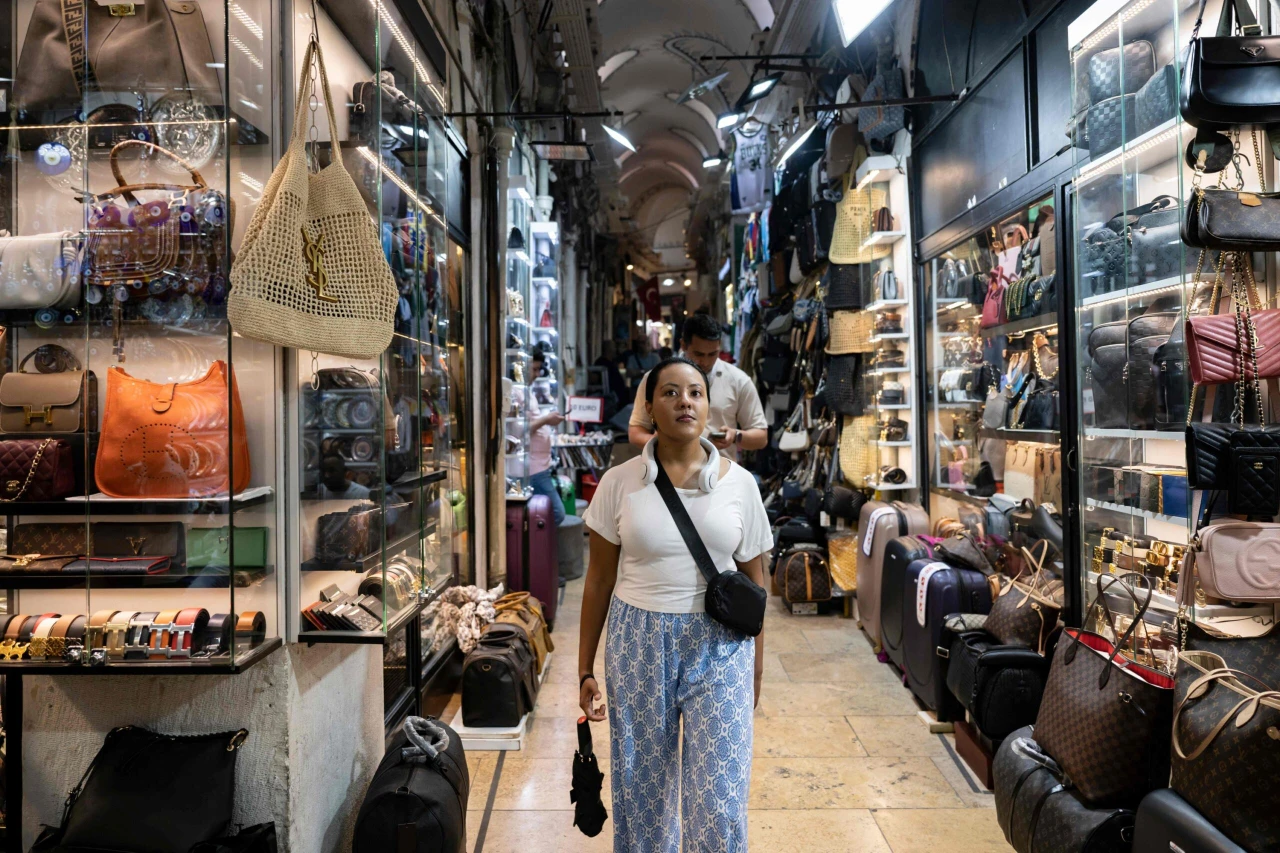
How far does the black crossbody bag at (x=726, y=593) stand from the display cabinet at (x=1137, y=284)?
3.82ft

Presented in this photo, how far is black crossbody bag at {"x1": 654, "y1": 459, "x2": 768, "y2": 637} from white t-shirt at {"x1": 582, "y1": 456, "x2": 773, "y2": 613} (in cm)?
2

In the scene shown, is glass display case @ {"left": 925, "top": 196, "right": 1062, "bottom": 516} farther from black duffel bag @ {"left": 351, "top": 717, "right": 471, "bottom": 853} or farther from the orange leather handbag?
the orange leather handbag

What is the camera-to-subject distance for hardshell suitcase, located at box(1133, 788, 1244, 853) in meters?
Answer: 1.68

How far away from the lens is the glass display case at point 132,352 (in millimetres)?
1935

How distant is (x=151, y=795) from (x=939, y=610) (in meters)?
3.13

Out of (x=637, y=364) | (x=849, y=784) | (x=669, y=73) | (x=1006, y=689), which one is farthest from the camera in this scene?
(x=637, y=364)

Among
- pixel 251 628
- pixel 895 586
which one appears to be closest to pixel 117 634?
pixel 251 628

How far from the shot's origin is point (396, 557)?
244 cm

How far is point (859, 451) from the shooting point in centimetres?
586

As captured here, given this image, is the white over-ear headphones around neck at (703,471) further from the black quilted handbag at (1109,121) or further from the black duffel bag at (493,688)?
the black duffel bag at (493,688)

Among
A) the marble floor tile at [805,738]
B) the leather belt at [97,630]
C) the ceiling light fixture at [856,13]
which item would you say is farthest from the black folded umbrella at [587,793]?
the ceiling light fixture at [856,13]

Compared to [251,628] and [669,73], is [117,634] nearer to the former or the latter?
[251,628]

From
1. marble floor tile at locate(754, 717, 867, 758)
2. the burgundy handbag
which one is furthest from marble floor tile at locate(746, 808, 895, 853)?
the burgundy handbag

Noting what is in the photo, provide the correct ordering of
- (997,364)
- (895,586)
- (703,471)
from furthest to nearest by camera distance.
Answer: (895,586), (997,364), (703,471)
